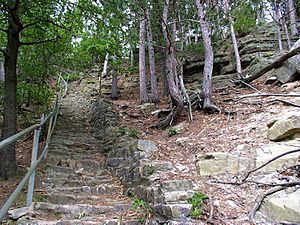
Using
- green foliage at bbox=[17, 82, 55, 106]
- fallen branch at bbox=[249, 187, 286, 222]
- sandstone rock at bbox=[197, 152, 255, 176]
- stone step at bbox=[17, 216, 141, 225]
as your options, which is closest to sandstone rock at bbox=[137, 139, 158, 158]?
sandstone rock at bbox=[197, 152, 255, 176]

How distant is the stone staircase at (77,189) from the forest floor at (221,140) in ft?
2.52

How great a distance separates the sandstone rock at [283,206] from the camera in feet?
7.92

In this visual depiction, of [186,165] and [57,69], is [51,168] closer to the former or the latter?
[186,165]

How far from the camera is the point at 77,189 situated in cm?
430

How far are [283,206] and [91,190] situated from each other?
299 cm

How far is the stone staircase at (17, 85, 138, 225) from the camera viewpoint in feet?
10.7

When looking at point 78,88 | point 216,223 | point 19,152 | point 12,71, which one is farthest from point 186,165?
point 78,88

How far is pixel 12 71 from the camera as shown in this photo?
211 inches

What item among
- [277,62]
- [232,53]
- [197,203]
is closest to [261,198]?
[197,203]

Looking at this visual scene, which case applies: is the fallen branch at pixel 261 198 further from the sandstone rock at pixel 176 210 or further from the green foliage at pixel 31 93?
the green foliage at pixel 31 93

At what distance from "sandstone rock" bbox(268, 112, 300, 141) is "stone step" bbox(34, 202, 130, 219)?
7.95ft

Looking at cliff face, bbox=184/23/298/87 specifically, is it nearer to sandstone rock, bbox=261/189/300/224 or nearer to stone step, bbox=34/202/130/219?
stone step, bbox=34/202/130/219

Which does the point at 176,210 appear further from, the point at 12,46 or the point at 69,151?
the point at 12,46

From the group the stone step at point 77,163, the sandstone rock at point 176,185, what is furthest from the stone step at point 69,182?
the sandstone rock at point 176,185
